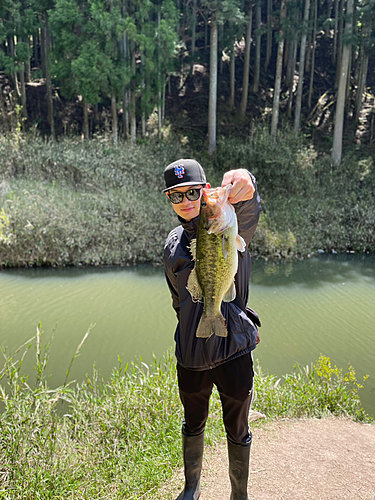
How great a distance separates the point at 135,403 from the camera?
12.7 feet

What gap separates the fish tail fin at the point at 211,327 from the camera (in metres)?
2.04

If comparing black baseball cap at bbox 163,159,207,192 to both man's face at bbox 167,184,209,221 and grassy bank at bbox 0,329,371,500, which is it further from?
grassy bank at bbox 0,329,371,500

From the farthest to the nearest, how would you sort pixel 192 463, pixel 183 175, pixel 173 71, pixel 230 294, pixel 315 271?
→ pixel 173 71, pixel 315 271, pixel 192 463, pixel 183 175, pixel 230 294

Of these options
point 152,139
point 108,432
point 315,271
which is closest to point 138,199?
point 315,271

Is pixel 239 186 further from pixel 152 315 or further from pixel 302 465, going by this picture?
pixel 152 315

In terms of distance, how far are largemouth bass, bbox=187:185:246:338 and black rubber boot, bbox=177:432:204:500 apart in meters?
0.87

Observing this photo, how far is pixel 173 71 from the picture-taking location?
18.8 meters

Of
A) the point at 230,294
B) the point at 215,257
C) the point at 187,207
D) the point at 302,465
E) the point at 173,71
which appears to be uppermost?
the point at 173,71

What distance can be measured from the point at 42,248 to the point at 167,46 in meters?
11.8

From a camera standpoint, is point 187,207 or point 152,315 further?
point 152,315

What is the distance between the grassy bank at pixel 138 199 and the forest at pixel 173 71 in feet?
4.98

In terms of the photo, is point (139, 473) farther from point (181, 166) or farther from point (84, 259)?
point (84, 259)

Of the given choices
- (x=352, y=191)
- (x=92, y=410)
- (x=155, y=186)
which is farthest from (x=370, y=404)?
(x=352, y=191)

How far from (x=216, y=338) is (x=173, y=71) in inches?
749
